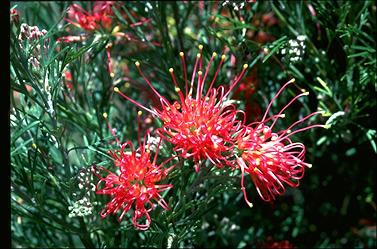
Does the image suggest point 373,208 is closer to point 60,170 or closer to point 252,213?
point 252,213

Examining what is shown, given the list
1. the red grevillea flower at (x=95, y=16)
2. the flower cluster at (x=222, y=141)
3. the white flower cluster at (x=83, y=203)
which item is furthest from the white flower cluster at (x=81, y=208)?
the red grevillea flower at (x=95, y=16)

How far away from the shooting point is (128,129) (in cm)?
145

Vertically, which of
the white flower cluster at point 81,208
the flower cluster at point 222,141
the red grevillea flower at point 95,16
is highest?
the red grevillea flower at point 95,16

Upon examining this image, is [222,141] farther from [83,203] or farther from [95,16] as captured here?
[95,16]

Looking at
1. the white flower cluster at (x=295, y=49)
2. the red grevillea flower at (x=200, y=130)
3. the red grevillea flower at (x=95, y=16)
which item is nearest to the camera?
the red grevillea flower at (x=200, y=130)

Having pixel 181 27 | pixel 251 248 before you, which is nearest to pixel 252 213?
pixel 251 248

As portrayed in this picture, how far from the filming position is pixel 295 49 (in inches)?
45.3

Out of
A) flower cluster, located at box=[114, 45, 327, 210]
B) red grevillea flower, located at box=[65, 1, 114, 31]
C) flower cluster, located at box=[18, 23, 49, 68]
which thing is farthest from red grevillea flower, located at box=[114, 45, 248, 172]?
red grevillea flower, located at box=[65, 1, 114, 31]

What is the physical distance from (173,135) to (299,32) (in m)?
0.55

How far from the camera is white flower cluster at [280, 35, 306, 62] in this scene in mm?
1152

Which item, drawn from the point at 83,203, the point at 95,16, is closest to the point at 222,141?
the point at 83,203

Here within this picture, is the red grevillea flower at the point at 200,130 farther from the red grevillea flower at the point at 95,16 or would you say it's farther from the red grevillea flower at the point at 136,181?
the red grevillea flower at the point at 95,16

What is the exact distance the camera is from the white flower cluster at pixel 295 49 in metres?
1.15

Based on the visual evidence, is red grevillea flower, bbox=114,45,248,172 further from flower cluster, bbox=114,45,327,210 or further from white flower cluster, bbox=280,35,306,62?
white flower cluster, bbox=280,35,306,62
